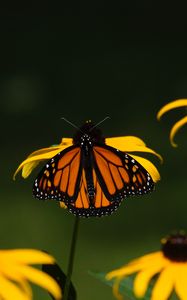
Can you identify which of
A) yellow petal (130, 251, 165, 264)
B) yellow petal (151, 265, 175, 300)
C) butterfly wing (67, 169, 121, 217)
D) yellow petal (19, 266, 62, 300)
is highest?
butterfly wing (67, 169, 121, 217)

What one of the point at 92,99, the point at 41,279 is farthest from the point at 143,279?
A: the point at 92,99

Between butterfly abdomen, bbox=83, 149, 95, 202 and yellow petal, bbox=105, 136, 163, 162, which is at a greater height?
yellow petal, bbox=105, 136, 163, 162

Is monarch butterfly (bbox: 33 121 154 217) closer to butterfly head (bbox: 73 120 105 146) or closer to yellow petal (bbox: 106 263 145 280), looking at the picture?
butterfly head (bbox: 73 120 105 146)

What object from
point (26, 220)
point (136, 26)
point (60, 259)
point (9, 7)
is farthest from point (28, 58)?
point (60, 259)

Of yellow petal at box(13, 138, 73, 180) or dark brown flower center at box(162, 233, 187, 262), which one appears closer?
dark brown flower center at box(162, 233, 187, 262)

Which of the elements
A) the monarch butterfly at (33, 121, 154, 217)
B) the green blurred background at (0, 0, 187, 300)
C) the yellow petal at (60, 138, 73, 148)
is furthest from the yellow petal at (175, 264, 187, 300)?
the green blurred background at (0, 0, 187, 300)

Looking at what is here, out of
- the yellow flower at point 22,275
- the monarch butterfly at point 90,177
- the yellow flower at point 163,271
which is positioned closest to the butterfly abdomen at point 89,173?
the monarch butterfly at point 90,177

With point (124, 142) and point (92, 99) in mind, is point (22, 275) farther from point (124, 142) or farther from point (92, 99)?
point (92, 99)
